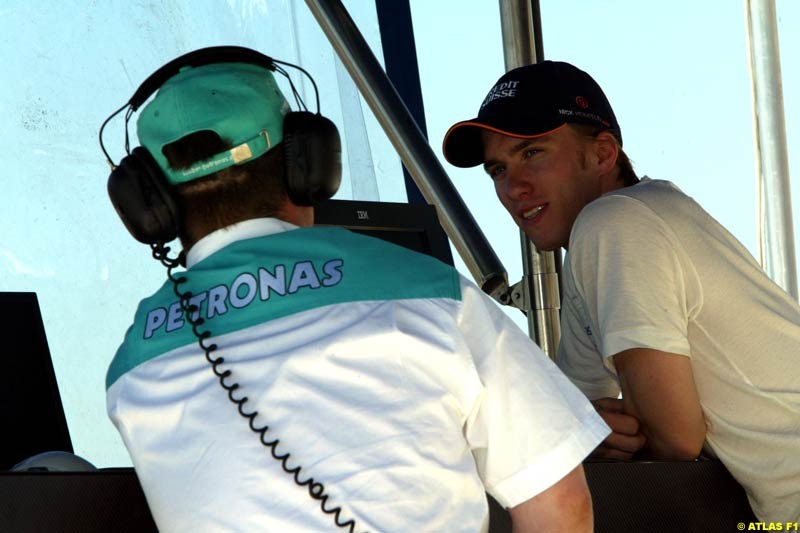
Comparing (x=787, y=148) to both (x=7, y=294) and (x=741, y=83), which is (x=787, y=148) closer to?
(x=741, y=83)

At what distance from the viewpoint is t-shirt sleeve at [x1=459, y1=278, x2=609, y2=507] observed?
980mm

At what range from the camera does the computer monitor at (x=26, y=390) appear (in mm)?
1417

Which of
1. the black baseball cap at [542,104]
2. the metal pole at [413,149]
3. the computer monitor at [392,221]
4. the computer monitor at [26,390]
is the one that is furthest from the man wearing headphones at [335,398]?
the metal pole at [413,149]

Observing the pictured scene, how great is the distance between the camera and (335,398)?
0.96 metres

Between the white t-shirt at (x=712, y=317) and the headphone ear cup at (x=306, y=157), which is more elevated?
the headphone ear cup at (x=306, y=157)

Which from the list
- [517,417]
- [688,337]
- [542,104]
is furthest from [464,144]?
[517,417]

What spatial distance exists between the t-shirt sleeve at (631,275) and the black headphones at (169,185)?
0.55 metres

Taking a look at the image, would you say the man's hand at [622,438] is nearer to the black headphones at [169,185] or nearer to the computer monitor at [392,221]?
the computer monitor at [392,221]

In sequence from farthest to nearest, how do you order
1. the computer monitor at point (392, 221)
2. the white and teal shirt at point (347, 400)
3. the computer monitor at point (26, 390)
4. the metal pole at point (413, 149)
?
the metal pole at point (413, 149)
the computer monitor at point (392, 221)
the computer monitor at point (26, 390)
the white and teal shirt at point (347, 400)

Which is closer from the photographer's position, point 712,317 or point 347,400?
point 347,400

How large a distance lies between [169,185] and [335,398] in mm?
320

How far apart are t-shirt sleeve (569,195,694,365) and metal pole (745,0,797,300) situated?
90.4 inches

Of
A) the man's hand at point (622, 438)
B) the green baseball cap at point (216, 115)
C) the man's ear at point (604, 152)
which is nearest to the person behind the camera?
the green baseball cap at point (216, 115)

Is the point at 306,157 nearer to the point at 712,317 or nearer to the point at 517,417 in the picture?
the point at 517,417
